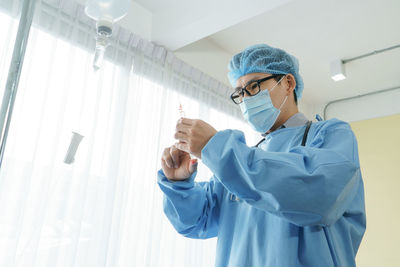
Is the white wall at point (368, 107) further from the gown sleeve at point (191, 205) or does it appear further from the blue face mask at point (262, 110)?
the gown sleeve at point (191, 205)

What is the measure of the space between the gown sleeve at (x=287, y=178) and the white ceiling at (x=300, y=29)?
4.34 feet

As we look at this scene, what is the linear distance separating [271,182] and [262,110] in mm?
426

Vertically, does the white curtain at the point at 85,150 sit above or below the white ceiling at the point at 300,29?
below

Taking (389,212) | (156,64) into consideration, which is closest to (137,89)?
(156,64)

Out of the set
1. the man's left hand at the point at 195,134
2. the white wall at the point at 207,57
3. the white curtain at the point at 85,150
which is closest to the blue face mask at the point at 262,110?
the man's left hand at the point at 195,134

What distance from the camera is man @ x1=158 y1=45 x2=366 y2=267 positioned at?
0.63 m

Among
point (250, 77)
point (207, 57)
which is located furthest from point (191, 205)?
point (207, 57)

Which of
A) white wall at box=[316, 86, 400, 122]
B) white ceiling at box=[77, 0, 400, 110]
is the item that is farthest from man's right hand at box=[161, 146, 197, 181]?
white wall at box=[316, 86, 400, 122]

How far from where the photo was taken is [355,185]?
2.34 ft

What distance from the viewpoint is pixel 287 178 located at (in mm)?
625

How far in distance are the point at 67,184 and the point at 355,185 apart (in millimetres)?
1279

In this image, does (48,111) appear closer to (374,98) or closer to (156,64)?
(156,64)

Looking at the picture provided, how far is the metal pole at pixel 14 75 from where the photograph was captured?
54 cm

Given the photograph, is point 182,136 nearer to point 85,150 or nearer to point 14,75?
point 14,75
